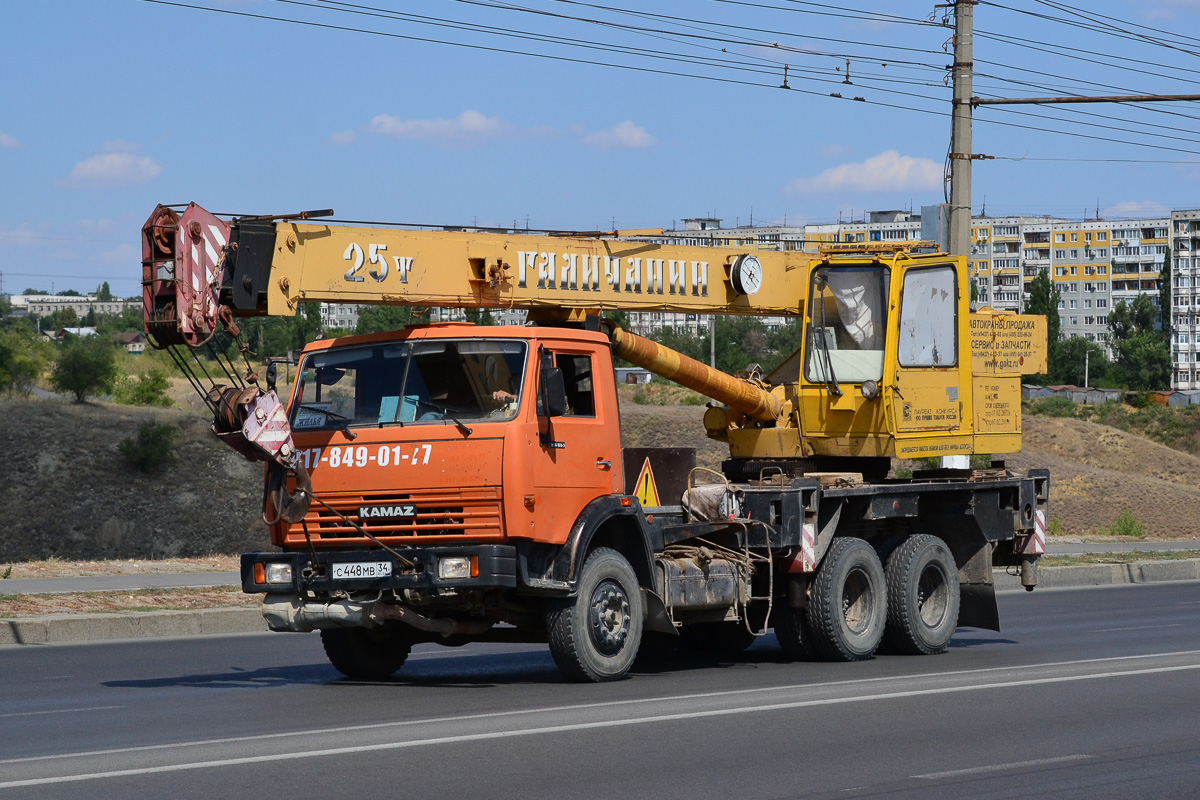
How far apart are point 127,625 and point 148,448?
20.3 meters

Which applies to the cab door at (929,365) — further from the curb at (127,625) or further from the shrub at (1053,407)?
the shrub at (1053,407)

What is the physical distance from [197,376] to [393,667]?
116 inches

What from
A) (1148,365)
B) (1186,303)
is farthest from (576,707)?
(1186,303)

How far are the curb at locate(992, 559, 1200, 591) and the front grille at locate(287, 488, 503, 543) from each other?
49.4ft

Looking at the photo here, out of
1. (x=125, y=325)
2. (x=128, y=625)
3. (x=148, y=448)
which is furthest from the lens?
(x=125, y=325)

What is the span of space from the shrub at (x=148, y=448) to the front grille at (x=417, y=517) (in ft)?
85.5

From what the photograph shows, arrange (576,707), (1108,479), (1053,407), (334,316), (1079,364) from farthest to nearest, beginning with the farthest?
1. (1079,364)
2. (334,316)
3. (1053,407)
4. (1108,479)
5. (576,707)

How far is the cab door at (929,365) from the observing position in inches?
553

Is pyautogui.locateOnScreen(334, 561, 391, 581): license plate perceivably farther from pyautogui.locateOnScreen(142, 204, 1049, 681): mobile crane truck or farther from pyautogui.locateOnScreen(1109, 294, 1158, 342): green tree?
pyautogui.locateOnScreen(1109, 294, 1158, 342): green tree

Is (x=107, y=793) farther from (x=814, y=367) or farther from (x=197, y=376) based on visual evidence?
(x=814, y=367)

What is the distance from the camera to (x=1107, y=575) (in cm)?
2491

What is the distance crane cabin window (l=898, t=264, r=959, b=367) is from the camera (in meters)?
14.2

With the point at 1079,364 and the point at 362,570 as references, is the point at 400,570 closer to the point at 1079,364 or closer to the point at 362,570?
the point at 362,570

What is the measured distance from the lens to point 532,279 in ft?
39.9
